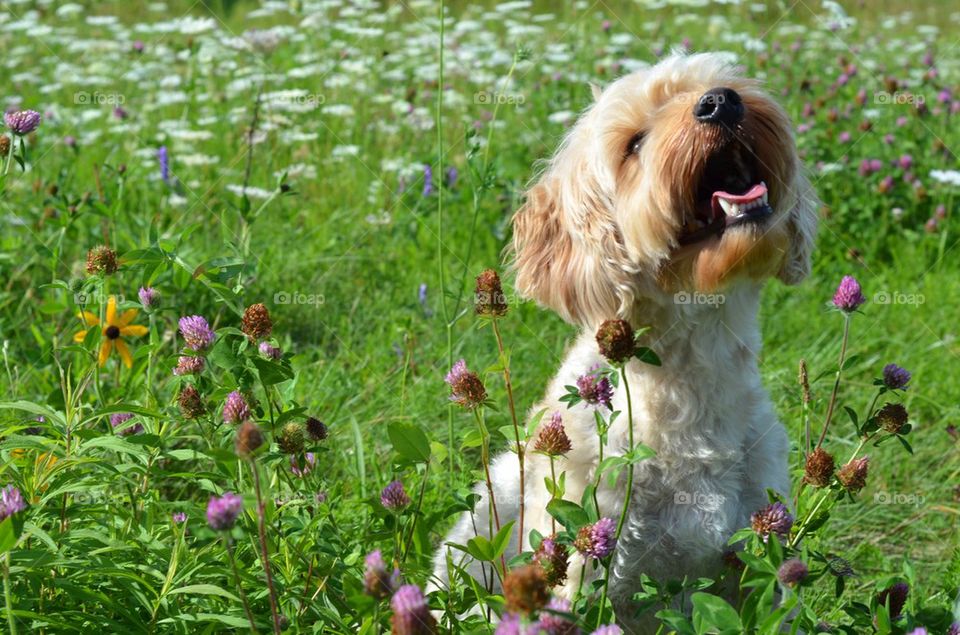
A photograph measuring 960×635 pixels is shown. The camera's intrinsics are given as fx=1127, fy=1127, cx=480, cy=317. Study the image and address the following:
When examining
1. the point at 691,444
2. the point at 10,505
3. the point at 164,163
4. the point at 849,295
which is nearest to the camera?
the point at 10,505

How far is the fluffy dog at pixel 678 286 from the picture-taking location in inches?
103

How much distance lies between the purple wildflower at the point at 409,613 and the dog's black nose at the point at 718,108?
1.47 metres

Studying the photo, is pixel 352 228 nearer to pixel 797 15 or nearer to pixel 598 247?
pixel 598 247

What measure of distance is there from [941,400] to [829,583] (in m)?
1.43

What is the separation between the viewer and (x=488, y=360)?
4.23 meters

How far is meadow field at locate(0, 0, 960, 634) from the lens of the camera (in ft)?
7.24

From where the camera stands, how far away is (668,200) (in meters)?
2.59

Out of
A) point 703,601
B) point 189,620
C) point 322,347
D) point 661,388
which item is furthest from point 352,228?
point 703,601
